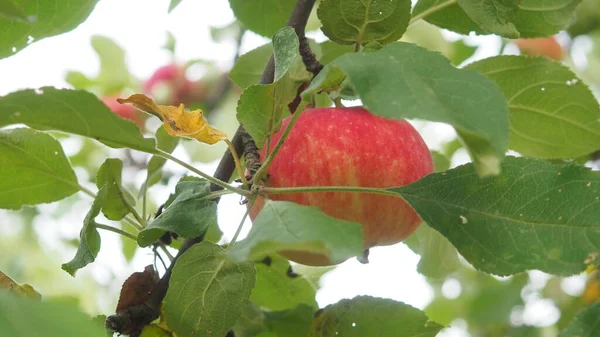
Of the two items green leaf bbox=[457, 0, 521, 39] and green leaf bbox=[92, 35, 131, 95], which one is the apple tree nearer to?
green leaf bbox=[457, 0, 521, 39]

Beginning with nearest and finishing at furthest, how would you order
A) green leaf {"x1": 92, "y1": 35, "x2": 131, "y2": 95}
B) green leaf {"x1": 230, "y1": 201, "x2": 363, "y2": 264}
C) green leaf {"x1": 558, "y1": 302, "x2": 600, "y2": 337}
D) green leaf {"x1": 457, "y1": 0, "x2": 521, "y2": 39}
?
green leaf {"x1": 230, "y1": 201, "x2": 363, "y2": 264}, green leaf {"x1": 457, "y1": 0, "x2": 521, "y2": 39}, green leaf {"x1": 558, "y1": 302, "x2": 600, "y2": 337}, green leaf {"x1": 92, "y1": 35, "x2": 131, "y2": 95}

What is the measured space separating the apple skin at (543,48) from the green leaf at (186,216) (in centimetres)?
144

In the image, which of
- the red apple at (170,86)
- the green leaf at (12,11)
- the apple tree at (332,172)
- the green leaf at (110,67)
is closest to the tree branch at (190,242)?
the apple tree at (332,172)

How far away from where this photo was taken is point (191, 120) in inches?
33.4

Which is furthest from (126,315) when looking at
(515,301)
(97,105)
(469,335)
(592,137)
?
(469,335)

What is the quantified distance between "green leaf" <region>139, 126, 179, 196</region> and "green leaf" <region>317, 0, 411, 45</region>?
290mm

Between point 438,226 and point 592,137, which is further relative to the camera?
point 592,137

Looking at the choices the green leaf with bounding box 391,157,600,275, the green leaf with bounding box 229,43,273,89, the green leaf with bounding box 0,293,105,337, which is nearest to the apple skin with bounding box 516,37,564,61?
the green leaf with bounding box 229,43,273,89

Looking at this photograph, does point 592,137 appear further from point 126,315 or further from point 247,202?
point 126,315

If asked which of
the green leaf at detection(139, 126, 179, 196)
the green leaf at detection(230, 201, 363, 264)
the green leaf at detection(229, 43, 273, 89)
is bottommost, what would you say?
the green leaf at detection(230, 201, 363, 264)

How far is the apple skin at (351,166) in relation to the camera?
0.82 meters

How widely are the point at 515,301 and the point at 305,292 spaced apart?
44.9 inches

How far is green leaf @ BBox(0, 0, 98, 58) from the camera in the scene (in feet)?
2.93

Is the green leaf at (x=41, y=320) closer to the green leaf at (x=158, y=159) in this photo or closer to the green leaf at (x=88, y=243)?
the green leaf at (x=88, y=243)
